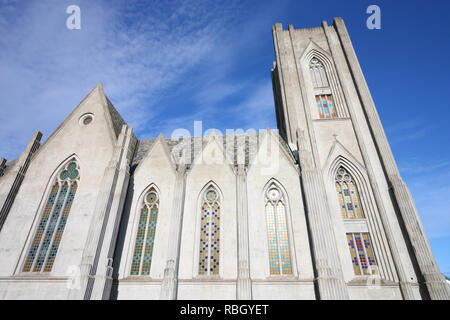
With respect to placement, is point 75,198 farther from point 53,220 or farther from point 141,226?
point 141,226

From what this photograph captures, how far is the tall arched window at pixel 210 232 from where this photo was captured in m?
14.5

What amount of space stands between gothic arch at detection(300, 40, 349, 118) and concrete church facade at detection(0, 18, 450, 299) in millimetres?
384

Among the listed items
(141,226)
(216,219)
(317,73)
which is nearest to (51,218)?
(141,226)

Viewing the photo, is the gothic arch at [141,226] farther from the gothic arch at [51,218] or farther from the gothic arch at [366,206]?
the gothic arch at [366,206]

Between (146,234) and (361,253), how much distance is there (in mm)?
13410

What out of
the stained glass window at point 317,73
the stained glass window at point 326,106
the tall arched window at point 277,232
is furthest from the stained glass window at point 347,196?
the stained glass window at point 317,73

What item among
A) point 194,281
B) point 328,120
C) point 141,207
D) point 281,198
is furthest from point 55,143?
point 328,120

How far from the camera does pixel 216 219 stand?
15.9 metres

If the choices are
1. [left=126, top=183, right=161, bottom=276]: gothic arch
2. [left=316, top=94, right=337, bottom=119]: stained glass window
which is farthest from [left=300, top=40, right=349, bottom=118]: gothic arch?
[left=126, top=183, right=161, bottom=276]: gothic arch

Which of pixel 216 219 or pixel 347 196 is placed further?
pixel 347 196

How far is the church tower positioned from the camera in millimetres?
13250

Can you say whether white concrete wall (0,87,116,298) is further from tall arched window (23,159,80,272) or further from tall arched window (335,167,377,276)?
tall arched window (335,167,377,276)

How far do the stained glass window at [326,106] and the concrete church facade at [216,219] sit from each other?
0.78m
